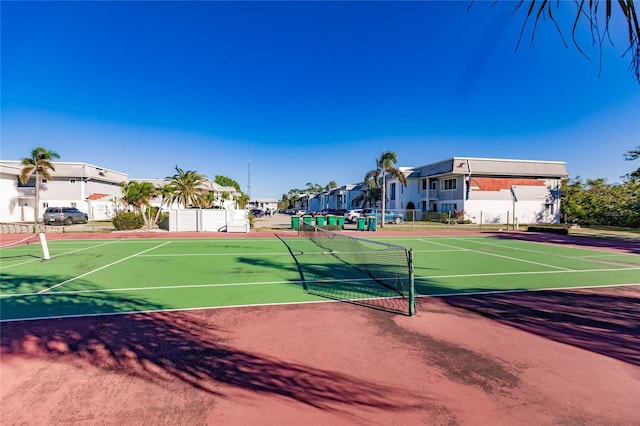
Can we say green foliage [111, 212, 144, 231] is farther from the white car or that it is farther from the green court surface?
the white car

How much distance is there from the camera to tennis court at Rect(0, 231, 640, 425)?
354cm

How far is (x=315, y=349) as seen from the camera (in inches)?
196

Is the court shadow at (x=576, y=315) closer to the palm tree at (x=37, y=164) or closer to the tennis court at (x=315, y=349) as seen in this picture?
the tennis court at (x=315, y=349)

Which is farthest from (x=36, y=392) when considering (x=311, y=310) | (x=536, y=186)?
(x=536, y=186)

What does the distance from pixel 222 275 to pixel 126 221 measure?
21.2m

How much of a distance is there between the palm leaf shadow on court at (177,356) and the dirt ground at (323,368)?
24 millimetres

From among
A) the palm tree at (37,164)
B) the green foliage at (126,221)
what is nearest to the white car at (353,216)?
the green foliage at (126,221)

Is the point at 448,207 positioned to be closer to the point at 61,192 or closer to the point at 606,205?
the point at 606,205

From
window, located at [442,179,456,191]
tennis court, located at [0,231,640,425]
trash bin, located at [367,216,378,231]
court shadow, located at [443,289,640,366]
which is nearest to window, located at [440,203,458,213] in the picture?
window, located at [442,179,456,191]

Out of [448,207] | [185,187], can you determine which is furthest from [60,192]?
[448,207]

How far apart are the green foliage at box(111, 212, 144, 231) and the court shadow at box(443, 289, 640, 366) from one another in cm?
2755

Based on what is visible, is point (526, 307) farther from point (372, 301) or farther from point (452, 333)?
point (372, 301)

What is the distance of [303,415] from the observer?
3.40 metres

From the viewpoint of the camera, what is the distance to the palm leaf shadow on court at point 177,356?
3838 millimetres
